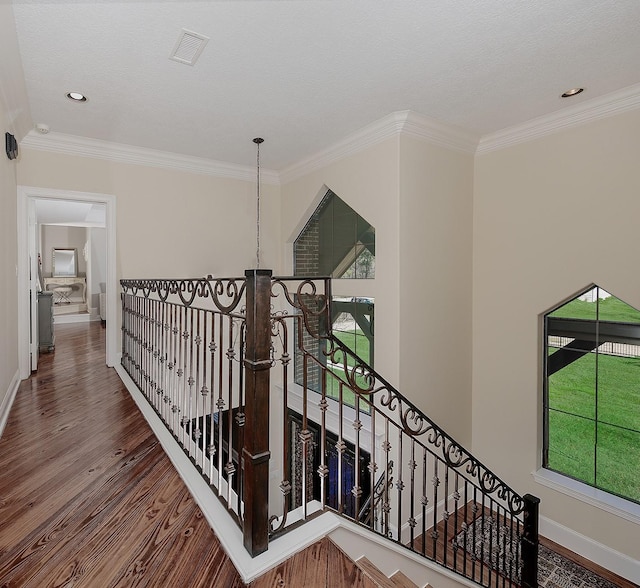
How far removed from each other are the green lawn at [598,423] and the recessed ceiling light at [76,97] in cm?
487

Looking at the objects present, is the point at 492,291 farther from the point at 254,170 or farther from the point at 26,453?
the point at 26,453

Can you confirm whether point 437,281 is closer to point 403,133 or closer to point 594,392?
point 403,133

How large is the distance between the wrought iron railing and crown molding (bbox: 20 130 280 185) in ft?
4.72

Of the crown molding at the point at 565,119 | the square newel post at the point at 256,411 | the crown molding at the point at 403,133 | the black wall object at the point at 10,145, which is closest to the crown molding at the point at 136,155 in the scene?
the black wall object at the point at 10,145

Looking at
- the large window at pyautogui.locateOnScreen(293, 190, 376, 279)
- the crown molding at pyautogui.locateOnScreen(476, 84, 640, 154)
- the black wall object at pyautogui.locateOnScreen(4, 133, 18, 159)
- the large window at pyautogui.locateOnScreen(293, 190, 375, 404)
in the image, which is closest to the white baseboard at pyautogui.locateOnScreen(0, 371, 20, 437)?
the black wall object at pyautogui.locateOnScreen(4, 133, 18, 159)

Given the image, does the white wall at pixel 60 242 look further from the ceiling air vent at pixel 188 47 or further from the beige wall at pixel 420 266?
the ceiling air vent at pixel 188 47

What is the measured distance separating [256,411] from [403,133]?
3.00 meters

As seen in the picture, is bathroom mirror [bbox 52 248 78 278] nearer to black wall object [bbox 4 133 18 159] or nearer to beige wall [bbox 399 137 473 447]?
black wall object [bbox 4 133 18 159]

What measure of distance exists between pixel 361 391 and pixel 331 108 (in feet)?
8.34

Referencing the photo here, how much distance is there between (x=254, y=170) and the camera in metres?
4.89

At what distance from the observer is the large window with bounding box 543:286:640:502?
321cm

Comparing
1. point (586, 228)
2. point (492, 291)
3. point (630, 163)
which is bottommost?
point (492, 291)

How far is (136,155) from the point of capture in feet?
13.4

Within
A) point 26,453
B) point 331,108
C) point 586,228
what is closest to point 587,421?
point 586,228
